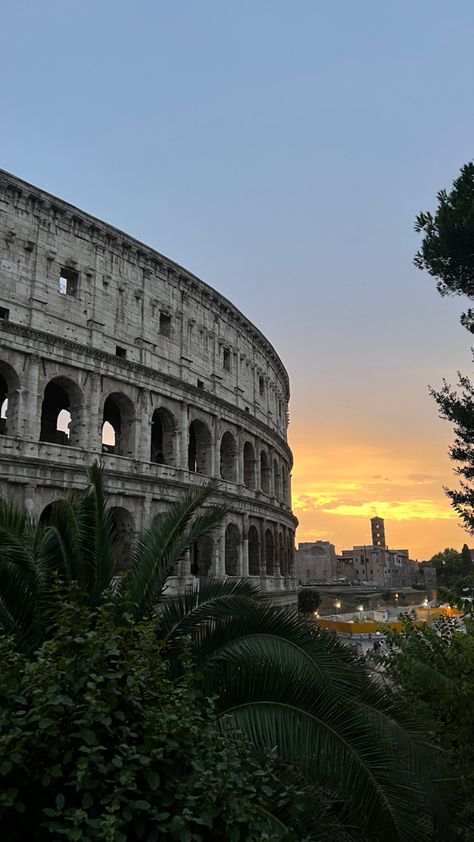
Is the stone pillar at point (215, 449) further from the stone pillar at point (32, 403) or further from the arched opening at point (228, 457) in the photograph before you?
the stone pillar at point (32, 403)

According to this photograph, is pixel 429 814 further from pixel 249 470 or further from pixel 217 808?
pixel 249 470

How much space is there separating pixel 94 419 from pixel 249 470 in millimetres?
13141

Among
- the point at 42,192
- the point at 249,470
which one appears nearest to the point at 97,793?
the point at 42,192

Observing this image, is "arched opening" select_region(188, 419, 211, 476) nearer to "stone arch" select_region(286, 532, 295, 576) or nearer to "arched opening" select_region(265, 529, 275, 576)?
"arched opening" select_region(265, 529, 275, 576)

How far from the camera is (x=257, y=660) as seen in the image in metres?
6.12

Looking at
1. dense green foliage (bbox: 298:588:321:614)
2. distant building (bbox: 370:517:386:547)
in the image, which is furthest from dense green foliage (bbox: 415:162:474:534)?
distant building (bbox: 370:517:386:547)

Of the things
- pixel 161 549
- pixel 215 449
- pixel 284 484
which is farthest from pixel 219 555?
pixel 161 549

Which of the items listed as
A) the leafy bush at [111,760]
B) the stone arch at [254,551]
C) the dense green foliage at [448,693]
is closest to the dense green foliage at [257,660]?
the leafy bush at [111,760]

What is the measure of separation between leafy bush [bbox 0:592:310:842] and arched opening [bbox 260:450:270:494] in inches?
1304

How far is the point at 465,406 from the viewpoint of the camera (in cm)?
1784

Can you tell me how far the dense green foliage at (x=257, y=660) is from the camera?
5.07 metres

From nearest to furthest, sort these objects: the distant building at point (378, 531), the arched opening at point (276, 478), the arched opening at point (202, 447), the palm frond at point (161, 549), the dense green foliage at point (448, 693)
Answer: the palm frond at point (161, 549)
the dense green foliage at point (448, 693)
the arched opening at point (202, 447)
the arched opening at point (276, 478)
the distant building at point (378, 531)

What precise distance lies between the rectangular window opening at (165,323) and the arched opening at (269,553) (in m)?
13.7

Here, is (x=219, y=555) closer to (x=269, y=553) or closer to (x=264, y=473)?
(x=269, y=553)
